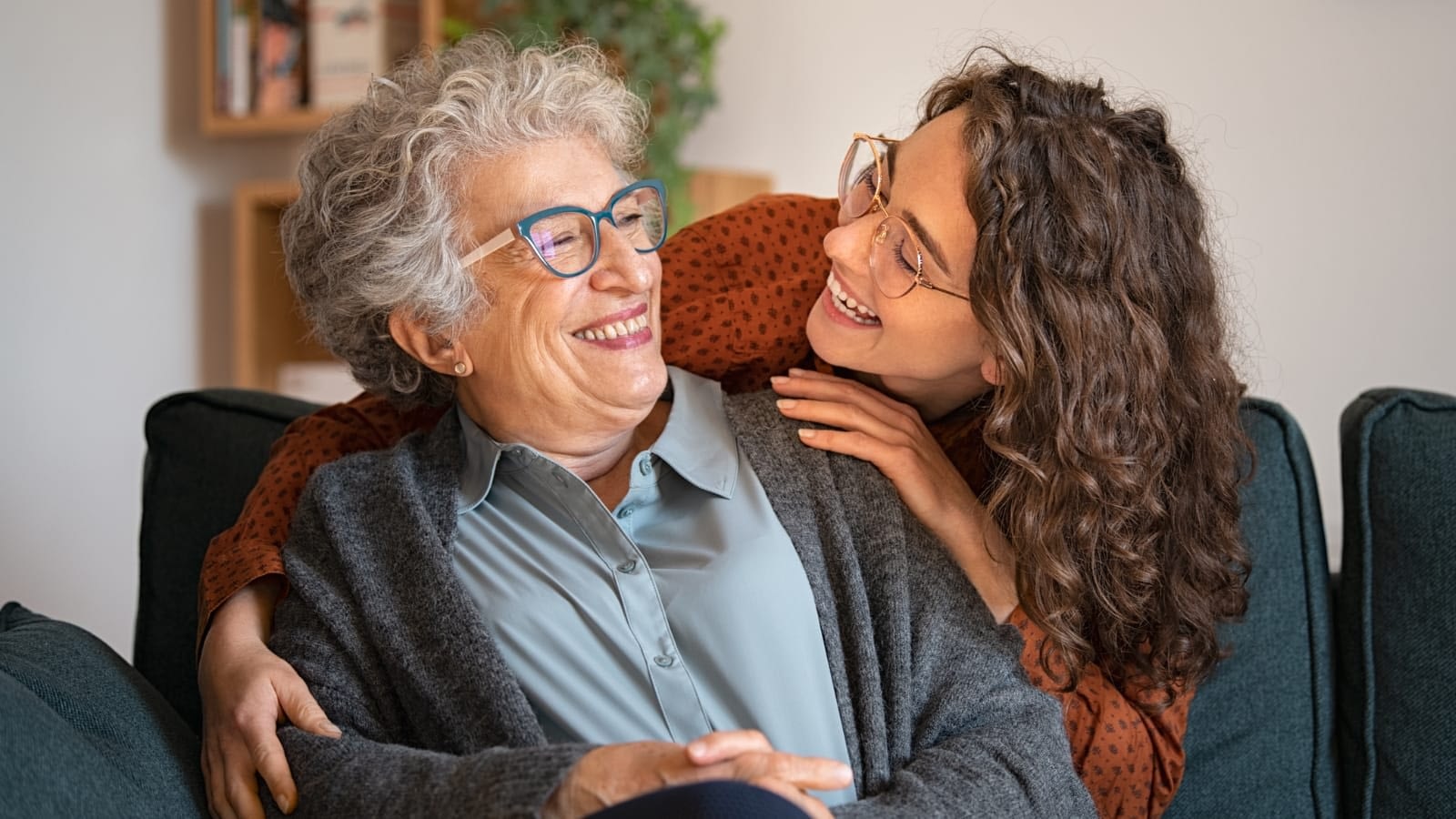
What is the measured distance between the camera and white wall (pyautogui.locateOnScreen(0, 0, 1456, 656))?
2.52 metres

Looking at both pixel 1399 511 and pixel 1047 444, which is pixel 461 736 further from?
pixel 1399 511

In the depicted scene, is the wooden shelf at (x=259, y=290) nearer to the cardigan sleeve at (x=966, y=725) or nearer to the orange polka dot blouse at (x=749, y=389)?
the orange polka dot blouse at (x=749, y=389)

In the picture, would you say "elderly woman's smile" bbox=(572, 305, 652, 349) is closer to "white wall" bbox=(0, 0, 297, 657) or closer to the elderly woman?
the elderly woman

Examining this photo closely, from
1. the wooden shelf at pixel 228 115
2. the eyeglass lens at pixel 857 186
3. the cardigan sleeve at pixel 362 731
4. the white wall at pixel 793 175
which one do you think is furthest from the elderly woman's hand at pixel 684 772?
the wooden shelf at pixel 228 115

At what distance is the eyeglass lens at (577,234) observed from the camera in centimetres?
154

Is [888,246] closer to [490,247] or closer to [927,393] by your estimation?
[927,393]

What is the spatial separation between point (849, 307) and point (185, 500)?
1.04 m

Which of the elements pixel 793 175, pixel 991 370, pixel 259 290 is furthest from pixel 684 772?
pixel 259 290

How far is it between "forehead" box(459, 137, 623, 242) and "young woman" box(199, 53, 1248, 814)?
1.07ft

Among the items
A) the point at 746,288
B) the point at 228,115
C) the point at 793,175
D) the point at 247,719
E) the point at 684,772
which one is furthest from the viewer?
the point at 228,115

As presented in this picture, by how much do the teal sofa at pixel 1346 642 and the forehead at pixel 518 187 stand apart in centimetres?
73

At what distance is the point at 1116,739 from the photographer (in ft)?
5.08

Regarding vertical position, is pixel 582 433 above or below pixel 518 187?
below

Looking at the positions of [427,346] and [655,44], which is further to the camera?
[655,44]
